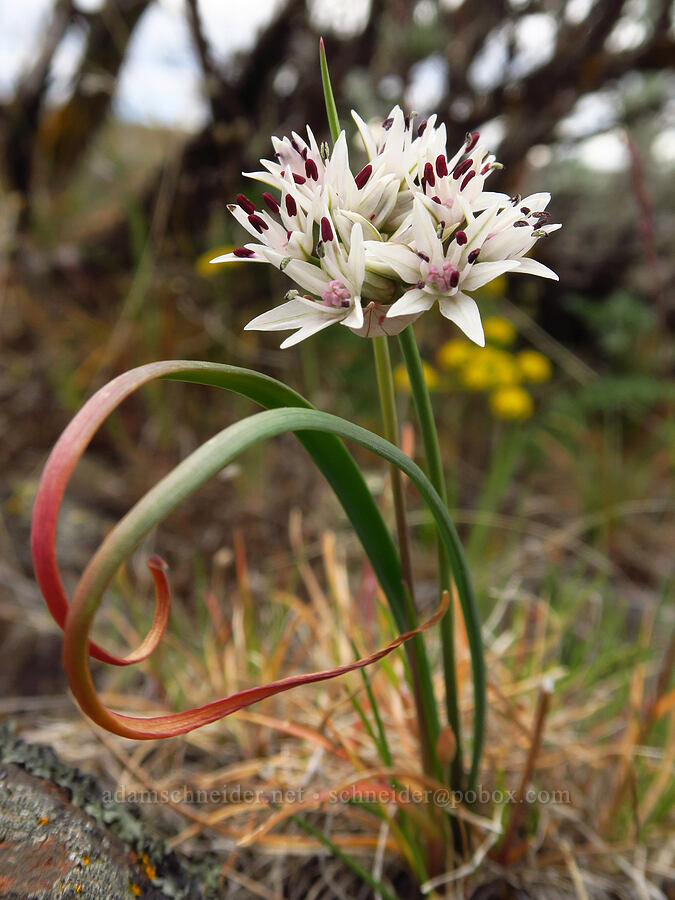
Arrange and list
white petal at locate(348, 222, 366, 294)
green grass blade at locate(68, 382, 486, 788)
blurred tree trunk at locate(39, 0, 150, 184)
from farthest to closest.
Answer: blurred tree trunk at locate(39, 0, 150, 184), white petal at locate(348, 222, 366, 294), green grass blade at locate(68, 382, 486, 788)

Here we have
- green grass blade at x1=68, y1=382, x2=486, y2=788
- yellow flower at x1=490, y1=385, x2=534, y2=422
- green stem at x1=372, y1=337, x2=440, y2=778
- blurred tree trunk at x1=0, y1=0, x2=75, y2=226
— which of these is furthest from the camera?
blurred tree trunk at x1=0, y1=0, x2=75, y2=226

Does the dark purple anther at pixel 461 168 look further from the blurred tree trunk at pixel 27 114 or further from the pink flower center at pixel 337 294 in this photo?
the blurred tree trunk at pixel 27 114

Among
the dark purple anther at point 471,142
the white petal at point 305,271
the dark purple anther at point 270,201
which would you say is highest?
the dark purple anther at point 471,142

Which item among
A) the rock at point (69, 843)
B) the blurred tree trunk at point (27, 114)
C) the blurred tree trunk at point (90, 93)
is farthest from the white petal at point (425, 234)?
the blurred tree trunk at point (27, 114)

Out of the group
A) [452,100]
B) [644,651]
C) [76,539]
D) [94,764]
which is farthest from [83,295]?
[644,651]

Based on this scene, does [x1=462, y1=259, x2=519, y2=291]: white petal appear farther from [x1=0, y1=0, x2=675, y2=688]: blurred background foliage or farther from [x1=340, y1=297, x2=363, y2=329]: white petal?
[x1=0, y1=0, x2=675, y2=688]: blurred background foliage

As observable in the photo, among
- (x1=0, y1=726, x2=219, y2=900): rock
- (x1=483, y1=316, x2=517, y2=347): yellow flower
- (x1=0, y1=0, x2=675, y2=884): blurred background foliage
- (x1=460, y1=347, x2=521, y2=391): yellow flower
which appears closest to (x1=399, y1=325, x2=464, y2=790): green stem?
(x1=0, y1=726, x2=219, y2=900): rock

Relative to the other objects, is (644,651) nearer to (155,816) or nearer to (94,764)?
(155,816)
